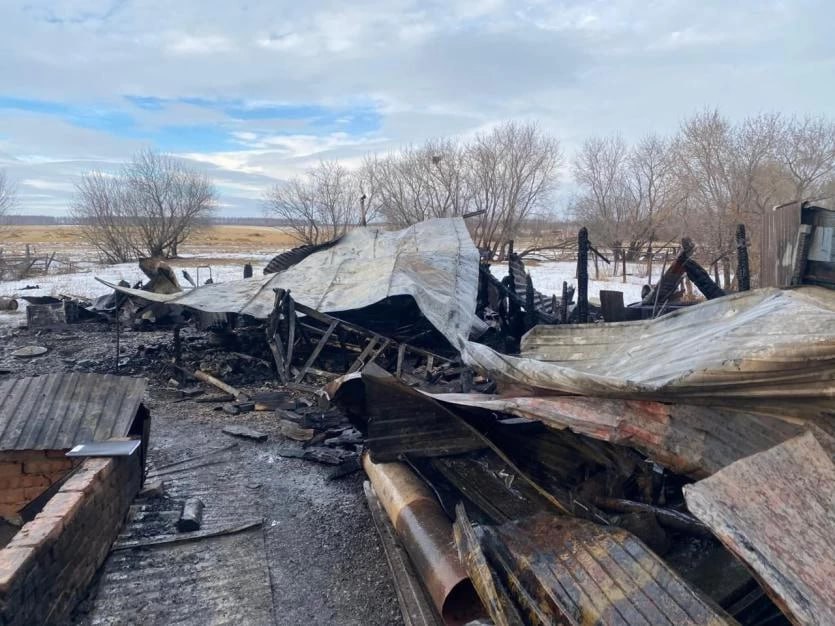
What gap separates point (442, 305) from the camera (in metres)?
8.84

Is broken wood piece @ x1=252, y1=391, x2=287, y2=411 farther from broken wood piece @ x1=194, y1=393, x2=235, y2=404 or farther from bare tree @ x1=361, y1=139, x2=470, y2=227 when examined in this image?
bare tree @ x1=361, y1=139, x2=470, y2=227

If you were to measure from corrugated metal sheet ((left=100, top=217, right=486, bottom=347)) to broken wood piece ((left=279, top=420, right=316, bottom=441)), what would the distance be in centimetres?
231

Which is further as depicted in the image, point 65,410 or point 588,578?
point 65,410

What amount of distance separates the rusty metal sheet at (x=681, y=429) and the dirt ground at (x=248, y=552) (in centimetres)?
201

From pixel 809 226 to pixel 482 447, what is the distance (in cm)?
440

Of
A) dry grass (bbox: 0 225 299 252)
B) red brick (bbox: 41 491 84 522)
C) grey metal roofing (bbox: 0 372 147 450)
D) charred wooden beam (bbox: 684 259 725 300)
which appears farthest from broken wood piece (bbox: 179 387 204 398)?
A: dry grass (bbox: 0 225 299 252)

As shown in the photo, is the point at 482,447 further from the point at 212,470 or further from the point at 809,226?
the point at 809,226

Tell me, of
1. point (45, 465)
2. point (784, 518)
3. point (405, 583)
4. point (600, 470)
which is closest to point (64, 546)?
point (45, 465)

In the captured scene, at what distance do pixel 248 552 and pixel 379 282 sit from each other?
5735mm

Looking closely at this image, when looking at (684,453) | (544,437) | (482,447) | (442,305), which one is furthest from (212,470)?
(684,453)

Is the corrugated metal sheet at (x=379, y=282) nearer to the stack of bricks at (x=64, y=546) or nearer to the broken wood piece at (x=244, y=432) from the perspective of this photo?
the broken wood piece at (x=244, y=432)

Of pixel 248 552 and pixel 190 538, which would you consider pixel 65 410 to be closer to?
pixel 190 538

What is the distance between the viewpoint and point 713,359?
2654mm

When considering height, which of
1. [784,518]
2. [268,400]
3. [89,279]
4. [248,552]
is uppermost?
[784,518]
